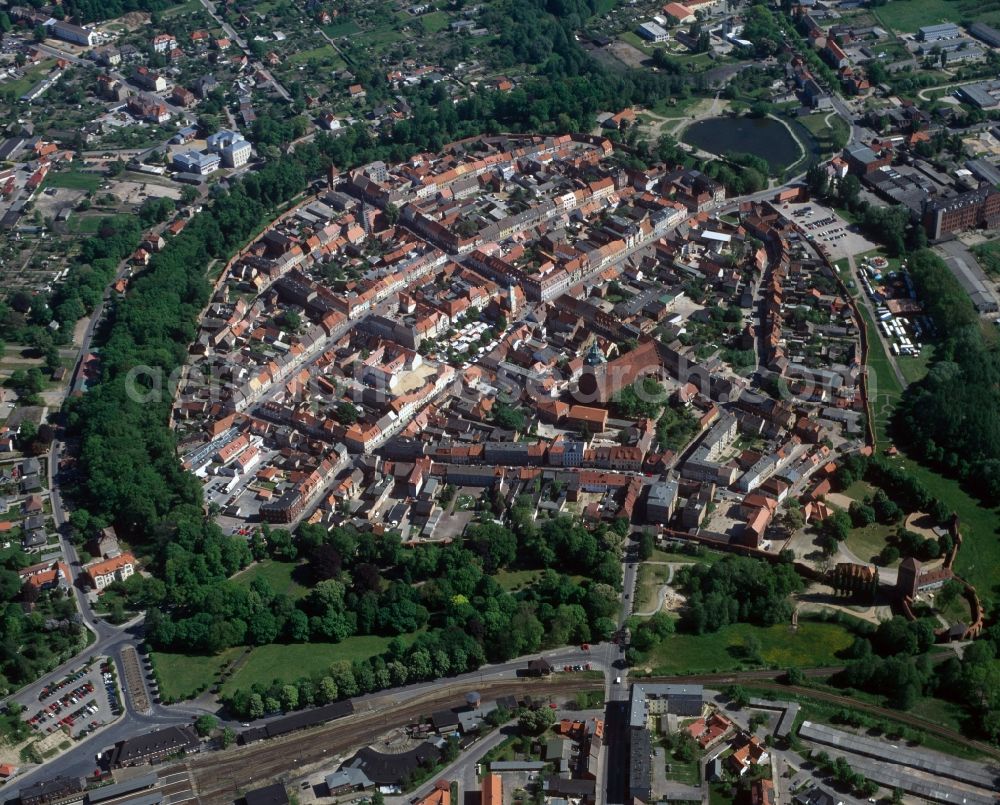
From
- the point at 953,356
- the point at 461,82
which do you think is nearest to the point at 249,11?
the point at 461,82

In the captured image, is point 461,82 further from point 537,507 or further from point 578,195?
point 537,507

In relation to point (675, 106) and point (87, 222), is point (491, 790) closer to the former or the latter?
point (87, 222)

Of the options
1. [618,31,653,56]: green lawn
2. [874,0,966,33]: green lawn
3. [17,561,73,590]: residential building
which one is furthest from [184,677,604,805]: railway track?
[874,0,966,33]: green lawn

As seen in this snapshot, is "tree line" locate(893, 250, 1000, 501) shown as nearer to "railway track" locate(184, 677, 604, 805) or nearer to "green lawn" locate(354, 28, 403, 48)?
"railway track" locate(184, 677, 604, 805)

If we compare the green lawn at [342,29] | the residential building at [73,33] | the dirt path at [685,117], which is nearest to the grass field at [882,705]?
the dirt path at [685,117]

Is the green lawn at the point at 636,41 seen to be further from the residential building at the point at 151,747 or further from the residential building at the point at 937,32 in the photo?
the residential building at the point at 151,747
